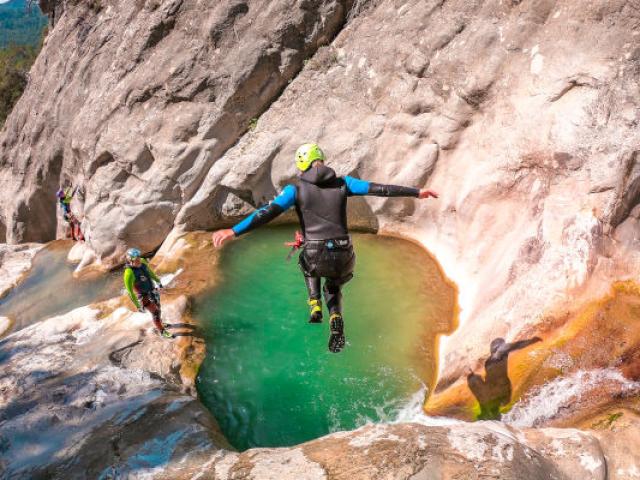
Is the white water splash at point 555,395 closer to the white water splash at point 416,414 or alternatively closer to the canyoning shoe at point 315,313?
the white water splash at point 416,414

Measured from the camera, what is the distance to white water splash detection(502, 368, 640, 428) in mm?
6480

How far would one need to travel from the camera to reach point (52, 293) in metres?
16.0

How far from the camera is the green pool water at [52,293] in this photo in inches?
576

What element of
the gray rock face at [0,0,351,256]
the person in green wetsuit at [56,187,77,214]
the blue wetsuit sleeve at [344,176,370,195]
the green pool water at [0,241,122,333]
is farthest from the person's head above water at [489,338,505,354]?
the person in green wetsuit at [56,187,77,214]

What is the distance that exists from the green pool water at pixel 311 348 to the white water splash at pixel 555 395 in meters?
1.80

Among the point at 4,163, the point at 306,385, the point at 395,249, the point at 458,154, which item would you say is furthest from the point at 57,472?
the point at 4,163

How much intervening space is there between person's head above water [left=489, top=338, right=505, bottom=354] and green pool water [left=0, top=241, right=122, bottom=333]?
Result: 38.2 ft

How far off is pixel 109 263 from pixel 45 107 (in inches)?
386

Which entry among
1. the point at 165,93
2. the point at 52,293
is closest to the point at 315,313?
the point at 165,93

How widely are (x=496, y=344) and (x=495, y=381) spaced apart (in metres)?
0.63

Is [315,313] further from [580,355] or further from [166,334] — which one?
[166,334]

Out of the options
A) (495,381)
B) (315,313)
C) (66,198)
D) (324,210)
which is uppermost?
(324,210)

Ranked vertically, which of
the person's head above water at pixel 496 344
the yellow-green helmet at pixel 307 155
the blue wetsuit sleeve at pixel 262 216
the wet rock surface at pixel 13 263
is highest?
the yellow-green helmet at pixel 307 155

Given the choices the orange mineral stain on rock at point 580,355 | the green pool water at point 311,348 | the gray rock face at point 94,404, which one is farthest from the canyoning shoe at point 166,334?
the orange mineral stain on rock at point 580,355
